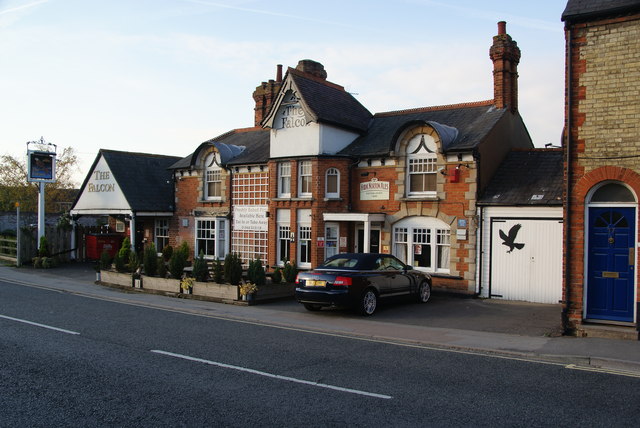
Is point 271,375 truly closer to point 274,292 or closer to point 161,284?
point 274,292

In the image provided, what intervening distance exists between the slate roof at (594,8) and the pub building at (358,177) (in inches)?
259

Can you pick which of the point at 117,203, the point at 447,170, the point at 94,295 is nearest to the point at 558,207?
the point at 447,170

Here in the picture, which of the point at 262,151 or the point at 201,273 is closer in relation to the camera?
the point at 201,273

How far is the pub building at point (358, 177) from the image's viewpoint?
62.5ft

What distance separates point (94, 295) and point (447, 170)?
12868 mm

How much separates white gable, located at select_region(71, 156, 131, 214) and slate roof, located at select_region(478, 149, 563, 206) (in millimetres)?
17956

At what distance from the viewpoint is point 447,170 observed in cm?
1917

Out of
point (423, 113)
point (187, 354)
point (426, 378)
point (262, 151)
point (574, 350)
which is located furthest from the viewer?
point (262, 151)

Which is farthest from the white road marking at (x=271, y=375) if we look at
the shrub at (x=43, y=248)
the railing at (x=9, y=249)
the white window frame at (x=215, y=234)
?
the railing at (x=9, y=249)

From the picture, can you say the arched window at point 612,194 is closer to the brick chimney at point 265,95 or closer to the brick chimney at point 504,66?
the brick chimney at point 504,66

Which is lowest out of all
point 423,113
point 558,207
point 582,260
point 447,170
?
point 582,260

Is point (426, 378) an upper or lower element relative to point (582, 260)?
lower

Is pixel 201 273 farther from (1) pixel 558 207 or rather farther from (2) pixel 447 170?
(1) pixel 558 207

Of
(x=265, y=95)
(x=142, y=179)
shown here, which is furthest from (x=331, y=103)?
(x=142, y=179)
